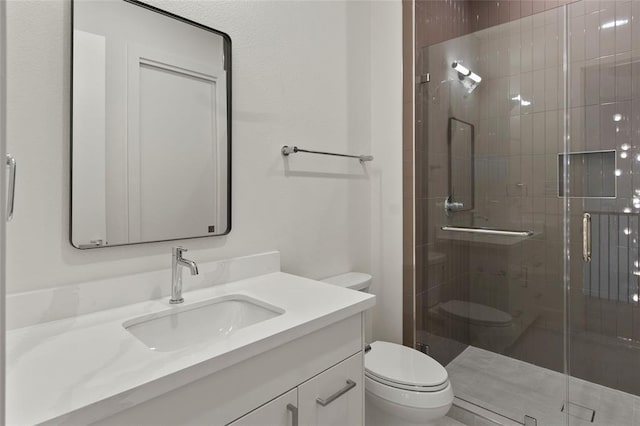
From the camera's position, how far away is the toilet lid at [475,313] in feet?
7.23

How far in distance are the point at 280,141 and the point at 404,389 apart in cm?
120

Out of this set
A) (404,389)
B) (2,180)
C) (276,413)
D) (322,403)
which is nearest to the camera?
A: (2,180)

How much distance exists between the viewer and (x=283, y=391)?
925 mm

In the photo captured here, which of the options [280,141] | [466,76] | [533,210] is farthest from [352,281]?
[466,76]

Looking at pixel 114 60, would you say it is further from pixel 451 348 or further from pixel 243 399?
pixel 451 348

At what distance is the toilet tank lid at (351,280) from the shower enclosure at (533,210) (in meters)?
0.41

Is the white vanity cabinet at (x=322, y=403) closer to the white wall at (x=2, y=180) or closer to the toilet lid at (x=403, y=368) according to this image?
the toilet lid at (x=403, y=368)

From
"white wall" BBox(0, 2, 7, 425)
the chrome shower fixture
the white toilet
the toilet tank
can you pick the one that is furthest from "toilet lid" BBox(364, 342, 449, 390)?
the chrome shower fixture

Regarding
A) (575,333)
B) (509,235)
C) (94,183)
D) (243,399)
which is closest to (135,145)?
(94,183)

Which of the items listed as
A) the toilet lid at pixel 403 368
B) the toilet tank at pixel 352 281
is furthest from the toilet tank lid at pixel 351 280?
the toilet lid at pixel 403 368

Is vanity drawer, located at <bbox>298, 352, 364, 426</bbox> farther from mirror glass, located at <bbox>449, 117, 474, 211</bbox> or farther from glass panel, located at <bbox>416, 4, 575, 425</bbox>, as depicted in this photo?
mirror glass, located at <bbox>449, 117, 474, 211</bbox>

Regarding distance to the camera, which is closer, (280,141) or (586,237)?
(280,141)

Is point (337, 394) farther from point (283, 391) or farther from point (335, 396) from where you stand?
point (283, 391)

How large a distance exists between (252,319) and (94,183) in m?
0.66
